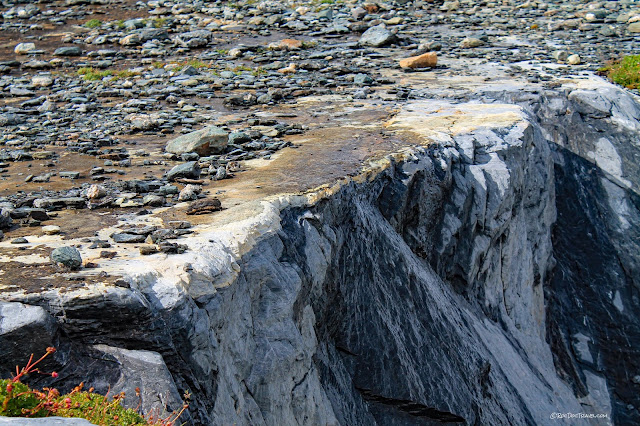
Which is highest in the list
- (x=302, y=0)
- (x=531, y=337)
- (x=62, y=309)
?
(x=62, y=309)

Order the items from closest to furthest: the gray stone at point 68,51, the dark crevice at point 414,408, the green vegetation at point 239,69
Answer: the dark crevice at point 414,408 → the green vegetation at point 239,69 → the gray stone at point 68,51

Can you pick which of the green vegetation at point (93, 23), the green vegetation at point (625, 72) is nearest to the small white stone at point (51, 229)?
the green vegetation at point (625, 72)

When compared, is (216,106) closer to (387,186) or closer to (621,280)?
(387,186)

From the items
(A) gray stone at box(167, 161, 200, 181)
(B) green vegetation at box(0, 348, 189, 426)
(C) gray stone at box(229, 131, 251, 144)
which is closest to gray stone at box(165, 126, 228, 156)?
(C) gray stone at box(229, 131, 251, 144)

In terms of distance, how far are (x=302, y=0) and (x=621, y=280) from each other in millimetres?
13655

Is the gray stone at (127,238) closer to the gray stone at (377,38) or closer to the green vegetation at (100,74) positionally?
the green vegetation at (100,74)

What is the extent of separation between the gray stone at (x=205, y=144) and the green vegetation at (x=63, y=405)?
195 inches

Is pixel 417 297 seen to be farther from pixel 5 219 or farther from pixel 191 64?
pixel 191 64

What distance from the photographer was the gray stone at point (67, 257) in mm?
4633

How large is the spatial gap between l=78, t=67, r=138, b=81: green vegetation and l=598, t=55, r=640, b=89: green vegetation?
10.0 meters

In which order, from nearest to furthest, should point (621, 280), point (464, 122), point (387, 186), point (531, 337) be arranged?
1. point (387, 186)
2. point (464, 122)
3. point (531, 337)
4. point (621, 280)

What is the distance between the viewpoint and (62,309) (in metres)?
4.21

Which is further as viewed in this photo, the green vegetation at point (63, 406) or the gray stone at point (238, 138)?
the gray stone at point (238, 138)

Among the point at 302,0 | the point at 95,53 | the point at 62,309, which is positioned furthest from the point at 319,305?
the point at 302,0
